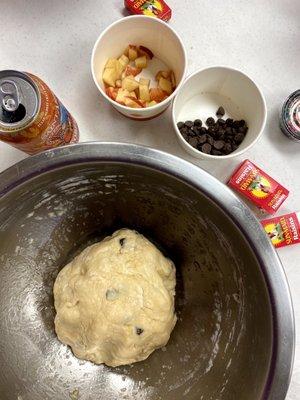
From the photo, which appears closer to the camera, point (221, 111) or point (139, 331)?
point (139, 331)

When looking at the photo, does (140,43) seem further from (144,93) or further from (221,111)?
(221,111)

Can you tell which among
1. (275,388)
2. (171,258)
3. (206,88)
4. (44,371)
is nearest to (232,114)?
(206,88)

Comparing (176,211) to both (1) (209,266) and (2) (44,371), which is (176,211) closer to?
(1) (209,266)

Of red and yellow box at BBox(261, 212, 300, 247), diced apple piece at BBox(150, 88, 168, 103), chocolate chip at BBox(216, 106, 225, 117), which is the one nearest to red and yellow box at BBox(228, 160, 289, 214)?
red and yellow box at BBox(261, 212, 300, 247)

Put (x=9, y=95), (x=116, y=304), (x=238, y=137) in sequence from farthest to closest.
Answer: (x=238, y=137)
(x=116, y=304)
(x=9, y=95)

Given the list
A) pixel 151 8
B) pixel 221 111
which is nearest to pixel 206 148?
pixel 221 111

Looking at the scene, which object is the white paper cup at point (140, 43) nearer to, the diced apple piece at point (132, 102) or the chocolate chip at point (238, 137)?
the diced apple piece at point (132, 102)
